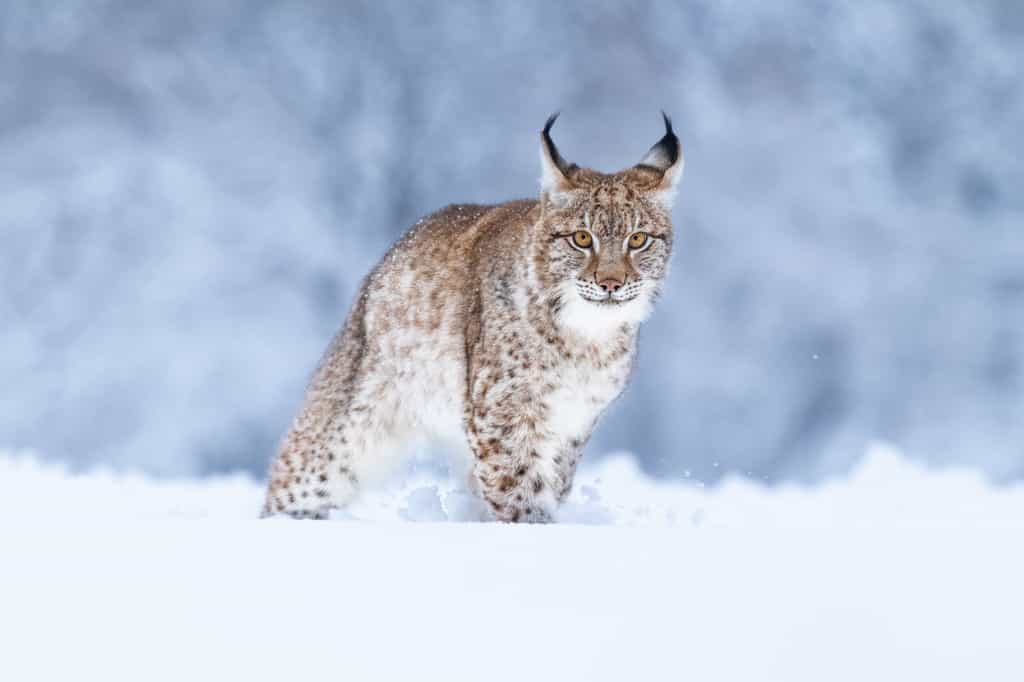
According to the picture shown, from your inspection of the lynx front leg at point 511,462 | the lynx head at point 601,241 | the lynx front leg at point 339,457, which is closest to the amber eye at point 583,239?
the lynx head at point 601,241

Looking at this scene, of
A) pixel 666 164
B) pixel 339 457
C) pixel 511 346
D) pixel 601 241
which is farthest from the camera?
pixel 339 457

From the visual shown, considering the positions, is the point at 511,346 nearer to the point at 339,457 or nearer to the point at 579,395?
the point at 579,395

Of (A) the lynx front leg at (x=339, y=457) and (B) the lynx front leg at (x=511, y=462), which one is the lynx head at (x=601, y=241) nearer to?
(B) the lynx front leg at (x=511, y=462)

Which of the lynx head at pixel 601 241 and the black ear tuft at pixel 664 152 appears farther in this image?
the black ear tuft at pixel 664 152

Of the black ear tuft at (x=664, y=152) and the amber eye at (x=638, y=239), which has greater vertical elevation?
the black ear tuft at (x=664, y=152)

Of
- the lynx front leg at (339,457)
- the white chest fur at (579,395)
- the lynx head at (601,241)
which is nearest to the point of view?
the lynx head at (601,241)

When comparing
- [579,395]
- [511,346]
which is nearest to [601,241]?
[511,346]

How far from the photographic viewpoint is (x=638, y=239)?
6770mm

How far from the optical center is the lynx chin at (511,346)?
22.3 feet

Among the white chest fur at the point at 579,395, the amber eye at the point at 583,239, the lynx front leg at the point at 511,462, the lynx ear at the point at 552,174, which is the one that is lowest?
the lynx front leg at the point at 511,462

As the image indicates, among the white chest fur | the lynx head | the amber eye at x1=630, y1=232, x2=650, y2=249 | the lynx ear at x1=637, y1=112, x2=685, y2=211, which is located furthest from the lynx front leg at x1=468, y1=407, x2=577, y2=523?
the lynx ear at x1=637, y1=112, x2=685, y2=211

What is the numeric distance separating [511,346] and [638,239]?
0.93m

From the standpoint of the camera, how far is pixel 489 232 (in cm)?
768

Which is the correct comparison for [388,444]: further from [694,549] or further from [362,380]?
[694,549]
